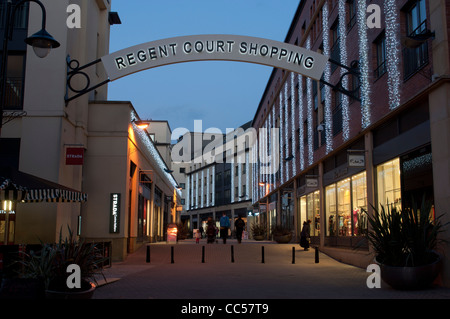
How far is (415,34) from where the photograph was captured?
48.3 feet

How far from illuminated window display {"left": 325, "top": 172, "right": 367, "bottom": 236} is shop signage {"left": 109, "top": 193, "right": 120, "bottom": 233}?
9136 mm

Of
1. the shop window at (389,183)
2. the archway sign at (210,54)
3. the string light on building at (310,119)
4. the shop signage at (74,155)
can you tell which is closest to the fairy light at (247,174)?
the string light on building at (310,119)

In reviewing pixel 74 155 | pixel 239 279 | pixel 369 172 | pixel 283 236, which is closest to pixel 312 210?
pixel 283 236

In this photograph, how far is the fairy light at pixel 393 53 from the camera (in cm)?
1552

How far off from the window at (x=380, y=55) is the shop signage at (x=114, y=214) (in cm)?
1065

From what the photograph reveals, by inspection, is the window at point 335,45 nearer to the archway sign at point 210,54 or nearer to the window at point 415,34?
the archway sign at point 210,54

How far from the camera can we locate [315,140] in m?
28.3

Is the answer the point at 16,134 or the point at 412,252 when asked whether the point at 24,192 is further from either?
the point at 412,252

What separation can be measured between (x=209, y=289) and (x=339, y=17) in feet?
50.8

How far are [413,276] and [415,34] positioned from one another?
23.0 feet

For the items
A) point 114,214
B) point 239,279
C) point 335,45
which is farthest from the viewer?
point 335,45

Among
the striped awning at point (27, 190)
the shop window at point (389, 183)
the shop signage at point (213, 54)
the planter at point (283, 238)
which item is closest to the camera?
the striped awning at point (27, 190)

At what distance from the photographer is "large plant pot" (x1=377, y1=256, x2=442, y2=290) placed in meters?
11.4

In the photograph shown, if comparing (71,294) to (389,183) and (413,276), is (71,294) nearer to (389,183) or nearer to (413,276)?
(413,276)
